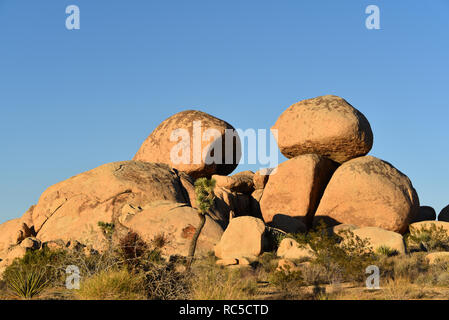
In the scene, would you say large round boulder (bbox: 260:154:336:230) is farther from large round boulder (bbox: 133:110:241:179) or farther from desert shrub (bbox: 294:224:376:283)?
desert shrub (bbox: 294:224:376:283)

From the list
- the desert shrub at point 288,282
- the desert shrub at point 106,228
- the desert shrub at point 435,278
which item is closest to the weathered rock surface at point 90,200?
the desert shrub at point 106,228

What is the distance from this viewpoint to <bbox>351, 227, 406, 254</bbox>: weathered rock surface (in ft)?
53.8

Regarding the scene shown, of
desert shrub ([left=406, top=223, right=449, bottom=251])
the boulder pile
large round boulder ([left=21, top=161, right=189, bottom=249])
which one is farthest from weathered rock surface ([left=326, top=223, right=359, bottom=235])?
large round boulder ([left=21, top=161, right=189, bottom=249])

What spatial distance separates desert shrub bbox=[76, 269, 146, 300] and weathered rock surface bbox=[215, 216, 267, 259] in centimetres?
730

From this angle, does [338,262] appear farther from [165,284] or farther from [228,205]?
[228,205]

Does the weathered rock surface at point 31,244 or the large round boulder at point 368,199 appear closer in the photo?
the weathered rock surface at point 31,244

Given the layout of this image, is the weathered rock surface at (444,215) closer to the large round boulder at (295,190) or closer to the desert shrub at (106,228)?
the large round boulder at (295,190)

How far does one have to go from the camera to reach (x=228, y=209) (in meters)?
20.9

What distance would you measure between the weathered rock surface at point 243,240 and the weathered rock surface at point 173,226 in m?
0.72

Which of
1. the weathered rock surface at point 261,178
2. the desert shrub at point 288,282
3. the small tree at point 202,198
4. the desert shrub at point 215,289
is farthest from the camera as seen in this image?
the weathered rock surface at point 261,178

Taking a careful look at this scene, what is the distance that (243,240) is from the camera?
54.2ft

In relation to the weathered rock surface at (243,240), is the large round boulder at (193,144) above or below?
above

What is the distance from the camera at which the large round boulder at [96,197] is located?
18.9m

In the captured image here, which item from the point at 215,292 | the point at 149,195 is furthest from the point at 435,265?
the point at 149,195
